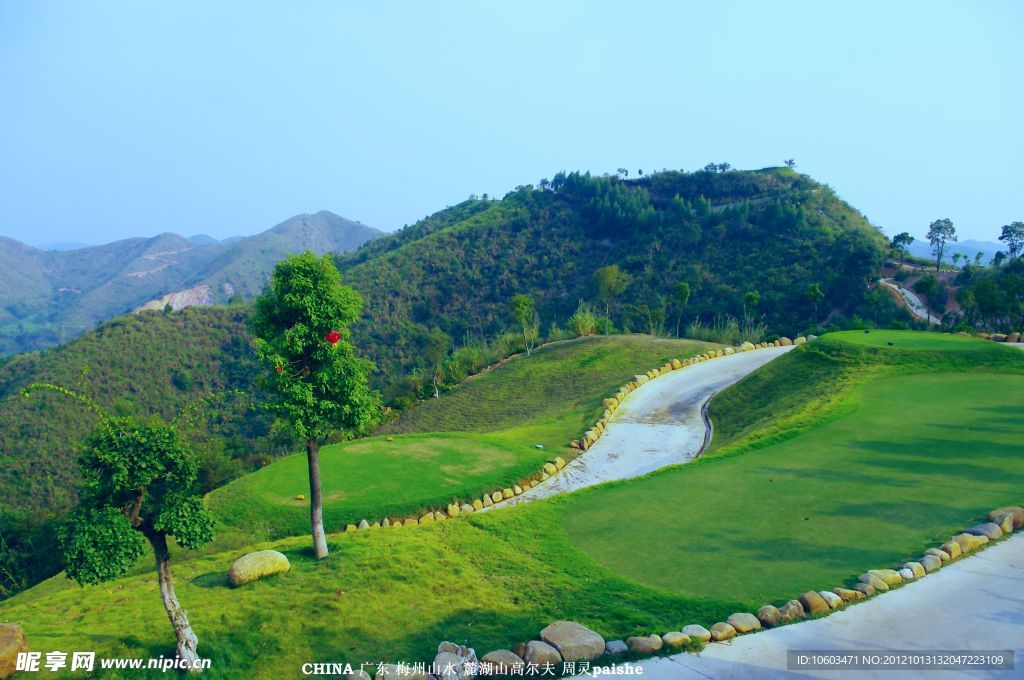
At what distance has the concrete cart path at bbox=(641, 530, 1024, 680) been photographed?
23.4 feet

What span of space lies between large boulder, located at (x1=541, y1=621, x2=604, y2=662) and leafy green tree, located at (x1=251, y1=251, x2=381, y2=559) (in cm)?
497

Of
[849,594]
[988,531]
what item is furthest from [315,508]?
[988,531]

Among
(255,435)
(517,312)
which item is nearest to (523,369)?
(517,312)

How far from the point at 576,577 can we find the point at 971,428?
1160cm

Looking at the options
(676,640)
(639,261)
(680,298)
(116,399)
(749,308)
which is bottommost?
(676,640)

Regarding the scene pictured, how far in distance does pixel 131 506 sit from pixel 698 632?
7209mm

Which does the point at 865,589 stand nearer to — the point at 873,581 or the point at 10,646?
the point at 873,581

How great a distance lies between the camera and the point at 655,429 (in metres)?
23.8

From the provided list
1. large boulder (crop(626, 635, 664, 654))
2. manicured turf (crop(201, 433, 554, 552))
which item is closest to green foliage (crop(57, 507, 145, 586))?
large boulder (crop(626, 635, 664, 654))

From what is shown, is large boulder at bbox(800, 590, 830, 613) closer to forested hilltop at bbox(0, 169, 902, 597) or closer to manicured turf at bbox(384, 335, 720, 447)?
manicured turf at bbox(384, 335, 720, 447)

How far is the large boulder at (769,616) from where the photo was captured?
8055 millimetres

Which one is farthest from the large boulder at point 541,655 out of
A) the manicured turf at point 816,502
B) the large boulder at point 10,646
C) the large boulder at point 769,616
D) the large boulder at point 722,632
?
the large boulder at point 10,646

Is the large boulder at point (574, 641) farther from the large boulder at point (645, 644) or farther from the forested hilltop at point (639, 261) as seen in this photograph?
the forested hilltop at point (639, 261)

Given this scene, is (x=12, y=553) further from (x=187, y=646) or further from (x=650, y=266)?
(x=650, y=266)
